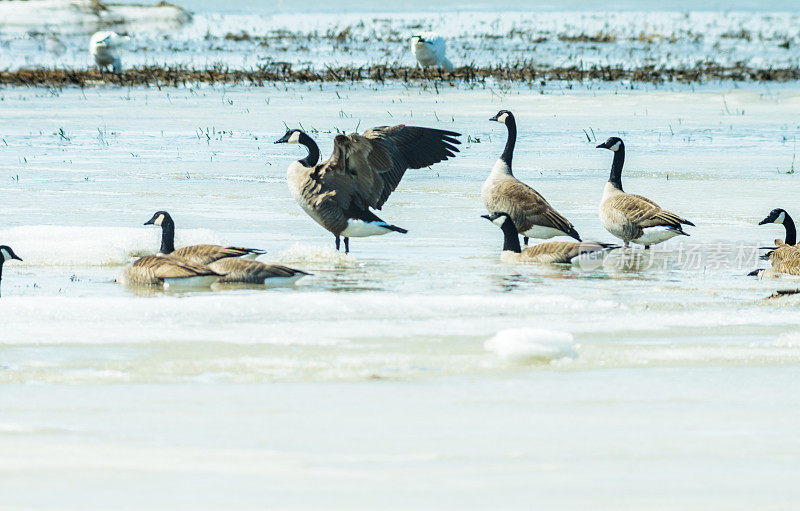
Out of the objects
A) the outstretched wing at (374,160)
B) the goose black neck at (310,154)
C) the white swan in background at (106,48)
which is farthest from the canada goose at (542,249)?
the white swan in background at (106,48)

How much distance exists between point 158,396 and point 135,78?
906 inches

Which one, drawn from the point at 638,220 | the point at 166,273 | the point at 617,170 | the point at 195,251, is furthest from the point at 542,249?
the point at 166,273

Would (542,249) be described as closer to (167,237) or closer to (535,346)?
(167,237)

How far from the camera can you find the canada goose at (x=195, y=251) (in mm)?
8797

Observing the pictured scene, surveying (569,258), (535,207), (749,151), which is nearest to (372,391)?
(569,258)

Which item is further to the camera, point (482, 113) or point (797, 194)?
point (482, 113)

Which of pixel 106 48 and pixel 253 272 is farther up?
pixel 106 48

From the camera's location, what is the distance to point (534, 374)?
6.07m

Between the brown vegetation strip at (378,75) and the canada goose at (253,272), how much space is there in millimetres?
17903

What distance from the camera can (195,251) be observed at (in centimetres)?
893

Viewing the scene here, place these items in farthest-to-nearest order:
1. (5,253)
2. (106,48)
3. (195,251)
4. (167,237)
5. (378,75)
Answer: (106,48) < (378,75) < (167,237) < (195,251) < (5,253)

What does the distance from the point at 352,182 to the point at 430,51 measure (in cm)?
1878

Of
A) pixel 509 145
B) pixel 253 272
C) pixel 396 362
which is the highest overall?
pixel 509 145

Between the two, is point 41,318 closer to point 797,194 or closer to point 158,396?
point 158,396
